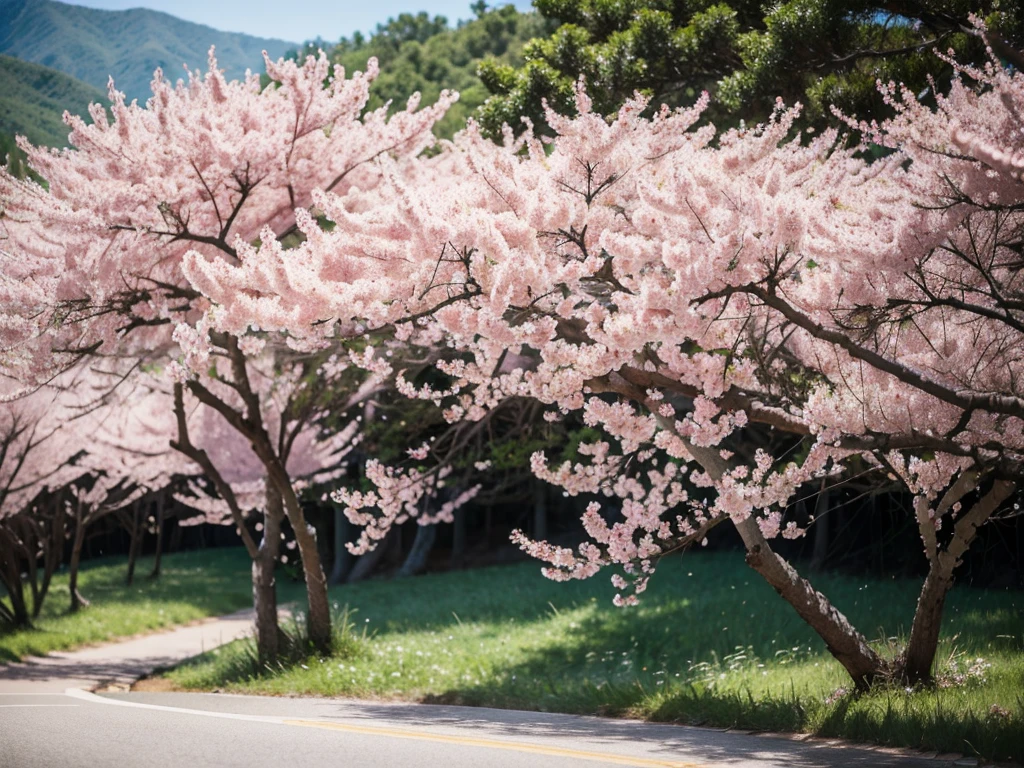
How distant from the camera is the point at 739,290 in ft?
21.3

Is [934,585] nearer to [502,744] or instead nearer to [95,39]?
[502,744]

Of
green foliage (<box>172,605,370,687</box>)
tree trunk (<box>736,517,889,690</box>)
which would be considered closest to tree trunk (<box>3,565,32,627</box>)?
green foliage (<box>172,605,370,687</box>)

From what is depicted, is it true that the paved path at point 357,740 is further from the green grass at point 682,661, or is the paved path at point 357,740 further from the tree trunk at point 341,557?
the tree trunk at point 341,557

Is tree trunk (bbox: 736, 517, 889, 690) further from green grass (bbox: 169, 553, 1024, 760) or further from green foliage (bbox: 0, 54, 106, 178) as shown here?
green foliage (bbox: 0, 54, 106, 178)

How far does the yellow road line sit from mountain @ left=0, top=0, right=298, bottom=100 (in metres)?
12.4

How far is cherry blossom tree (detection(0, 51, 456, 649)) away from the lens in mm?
9961

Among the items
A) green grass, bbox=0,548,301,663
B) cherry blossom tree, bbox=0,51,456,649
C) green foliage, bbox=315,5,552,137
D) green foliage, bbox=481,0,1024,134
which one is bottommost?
green grass, bbox=0,548,301,663

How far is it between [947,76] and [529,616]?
1180 cm

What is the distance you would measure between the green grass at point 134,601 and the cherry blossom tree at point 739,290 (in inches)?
493

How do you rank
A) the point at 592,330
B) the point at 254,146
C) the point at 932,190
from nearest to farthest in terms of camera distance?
the point at 932,190
the point at 592,330
the point at 254,146

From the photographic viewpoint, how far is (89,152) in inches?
429

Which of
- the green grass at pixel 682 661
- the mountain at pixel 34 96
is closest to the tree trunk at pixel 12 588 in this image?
the green grass at pixel 682 661

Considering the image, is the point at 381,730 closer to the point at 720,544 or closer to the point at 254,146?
the point at 254,146

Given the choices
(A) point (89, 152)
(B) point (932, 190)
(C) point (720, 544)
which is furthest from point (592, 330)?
(C) point (720, 544)
